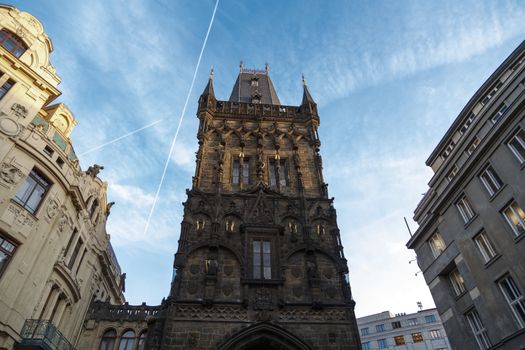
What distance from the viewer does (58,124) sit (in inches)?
1142

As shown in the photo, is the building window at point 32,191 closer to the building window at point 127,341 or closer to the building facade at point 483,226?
the building window at point 127,341

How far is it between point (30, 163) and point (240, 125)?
48.7 ft

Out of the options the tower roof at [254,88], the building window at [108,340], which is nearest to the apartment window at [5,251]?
the building window at [108,340]

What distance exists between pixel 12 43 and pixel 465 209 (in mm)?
31217

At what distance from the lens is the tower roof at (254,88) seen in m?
37.3

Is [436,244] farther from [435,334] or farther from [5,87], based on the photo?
[435,334]

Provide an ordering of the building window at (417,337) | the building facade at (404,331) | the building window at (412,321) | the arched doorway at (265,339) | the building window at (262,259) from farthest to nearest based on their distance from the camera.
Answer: the building window at (412,321), the building window at (417,337), the building facade at (404,331), the building window at (262,259), the arched doorway at (265,339)

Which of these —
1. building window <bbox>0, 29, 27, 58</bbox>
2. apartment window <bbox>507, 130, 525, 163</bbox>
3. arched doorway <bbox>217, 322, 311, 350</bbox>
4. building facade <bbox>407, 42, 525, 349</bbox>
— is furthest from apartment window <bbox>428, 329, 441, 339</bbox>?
building window <bbox>0, 29, 27, 58</bbox>

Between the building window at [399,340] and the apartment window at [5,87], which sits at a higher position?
the apartment window at [5,87]

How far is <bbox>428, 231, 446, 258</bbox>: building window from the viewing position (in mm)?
23802

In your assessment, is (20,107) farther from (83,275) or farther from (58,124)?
(83,275)

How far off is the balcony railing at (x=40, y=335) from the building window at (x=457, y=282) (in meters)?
23.5

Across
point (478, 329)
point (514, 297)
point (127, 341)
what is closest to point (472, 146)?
point (514, 297)

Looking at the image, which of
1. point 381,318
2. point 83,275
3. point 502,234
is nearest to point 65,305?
point 83,275
